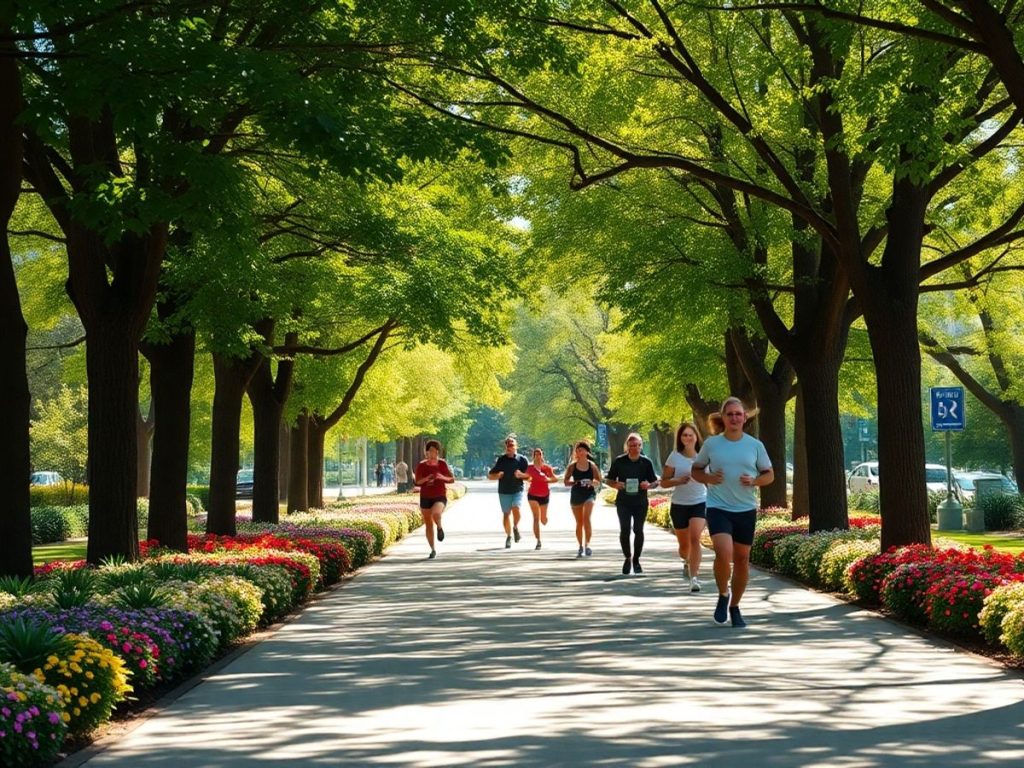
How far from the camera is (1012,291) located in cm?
3159

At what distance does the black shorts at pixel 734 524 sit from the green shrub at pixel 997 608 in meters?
2.14

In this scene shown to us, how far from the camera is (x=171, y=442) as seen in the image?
18.5m

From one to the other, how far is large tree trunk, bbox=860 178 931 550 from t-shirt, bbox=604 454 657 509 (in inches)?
135

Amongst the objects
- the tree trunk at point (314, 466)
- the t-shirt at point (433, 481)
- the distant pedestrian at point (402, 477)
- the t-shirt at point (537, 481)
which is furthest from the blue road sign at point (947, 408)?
the distant pedestrian at point (402, 477)

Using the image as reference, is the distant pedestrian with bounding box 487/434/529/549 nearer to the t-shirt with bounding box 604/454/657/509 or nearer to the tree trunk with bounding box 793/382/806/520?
the tree trunk with bounding box 793/382/806/520

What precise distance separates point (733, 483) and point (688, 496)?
4.21 meters

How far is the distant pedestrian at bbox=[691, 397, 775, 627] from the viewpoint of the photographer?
12.7 m

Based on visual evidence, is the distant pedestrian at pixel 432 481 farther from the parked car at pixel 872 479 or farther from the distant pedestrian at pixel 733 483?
the parked car at pixel 872 479

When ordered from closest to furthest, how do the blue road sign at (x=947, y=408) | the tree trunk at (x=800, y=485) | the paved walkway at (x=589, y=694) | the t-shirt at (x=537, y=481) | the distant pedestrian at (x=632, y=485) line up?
the paved walkway at (x=589, y=694) → the distant pedestrian at (x=632, y=485) → the blue road sign at (x=947, y=408) → the tree trunk at (x=800, y=485) → the t-shirt at (x=537, y=481)

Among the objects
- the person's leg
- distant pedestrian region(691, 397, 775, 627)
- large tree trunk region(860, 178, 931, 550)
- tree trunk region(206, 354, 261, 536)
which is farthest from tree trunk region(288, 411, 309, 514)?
distant pedestrian region(691, 397, 775, 627)

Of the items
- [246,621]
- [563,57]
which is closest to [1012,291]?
[563,57]

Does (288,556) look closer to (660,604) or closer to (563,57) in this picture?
(660,604)

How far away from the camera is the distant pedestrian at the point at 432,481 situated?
23.7 meters

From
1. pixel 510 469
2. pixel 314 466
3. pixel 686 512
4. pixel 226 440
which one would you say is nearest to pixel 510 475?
pixel 510 469
